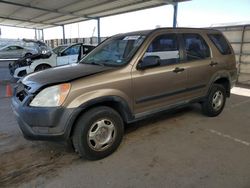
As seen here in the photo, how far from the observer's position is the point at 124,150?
3.54 meters

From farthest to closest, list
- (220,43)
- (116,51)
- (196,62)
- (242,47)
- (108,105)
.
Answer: (242,47) < (220,43) < (196,62) < (116,51) < (108,105)

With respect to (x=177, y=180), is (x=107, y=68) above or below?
above

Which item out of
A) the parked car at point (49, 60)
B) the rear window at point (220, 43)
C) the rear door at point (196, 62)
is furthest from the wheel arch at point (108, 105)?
the parked car at point (49, 60)

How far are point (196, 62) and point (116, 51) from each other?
1560mm

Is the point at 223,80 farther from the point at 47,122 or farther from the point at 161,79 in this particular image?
the point at 47,122

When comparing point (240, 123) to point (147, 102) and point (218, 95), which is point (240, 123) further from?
point (147, 102)

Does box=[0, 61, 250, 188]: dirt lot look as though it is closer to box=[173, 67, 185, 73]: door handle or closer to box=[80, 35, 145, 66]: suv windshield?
box=[173, 67, 185, 73]: door handle

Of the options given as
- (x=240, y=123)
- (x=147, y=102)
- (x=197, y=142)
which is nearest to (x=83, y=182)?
(x=147, y=102)

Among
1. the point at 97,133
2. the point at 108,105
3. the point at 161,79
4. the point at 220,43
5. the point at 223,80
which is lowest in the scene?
the point at 97,133

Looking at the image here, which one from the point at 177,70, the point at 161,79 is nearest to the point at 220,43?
the point at 177,70

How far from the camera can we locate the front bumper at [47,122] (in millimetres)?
2852

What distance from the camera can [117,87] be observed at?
3266mm

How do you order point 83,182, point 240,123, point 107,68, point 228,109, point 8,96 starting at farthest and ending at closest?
1. point 8,96
2. point 228,109
3. point 240,123
4. point 107,68
5. point 83,182

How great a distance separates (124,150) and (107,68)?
1.29 m
